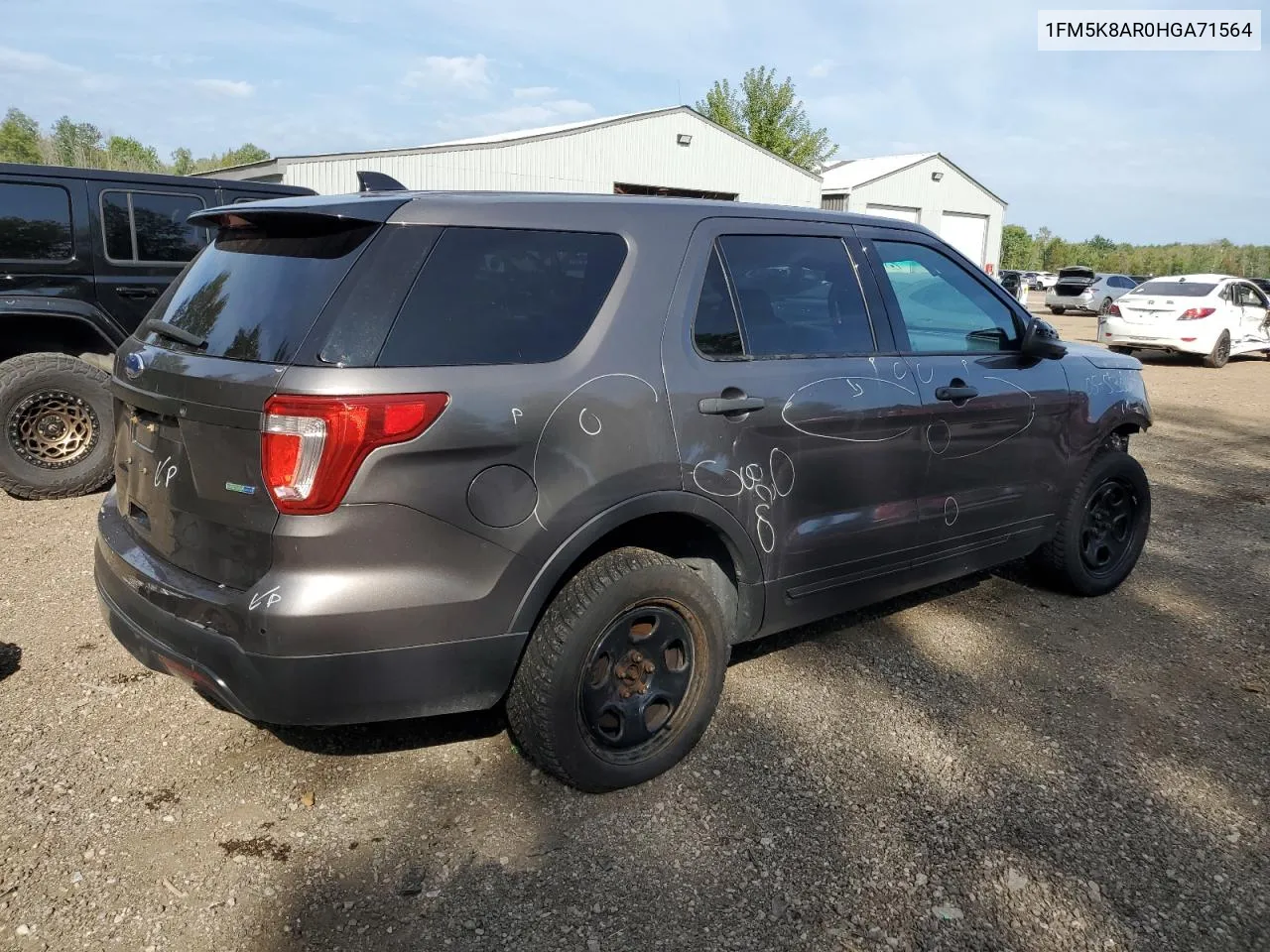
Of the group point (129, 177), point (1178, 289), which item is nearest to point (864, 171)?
point (1178, 289)

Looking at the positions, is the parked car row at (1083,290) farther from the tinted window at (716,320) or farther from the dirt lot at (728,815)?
→ the tinted window at (716,320)

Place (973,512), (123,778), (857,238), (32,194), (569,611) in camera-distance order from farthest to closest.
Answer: (32,194), (973,512), (857,238), (123,778), (569,611)

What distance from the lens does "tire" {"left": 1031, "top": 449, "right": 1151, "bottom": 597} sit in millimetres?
4566

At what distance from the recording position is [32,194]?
6.11 meters

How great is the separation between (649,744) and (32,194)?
221 inches

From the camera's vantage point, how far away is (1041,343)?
4.09 m

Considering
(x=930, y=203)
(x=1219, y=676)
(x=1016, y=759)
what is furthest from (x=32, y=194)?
(x=930, y=203)

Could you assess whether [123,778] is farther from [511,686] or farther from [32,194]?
[32,194]

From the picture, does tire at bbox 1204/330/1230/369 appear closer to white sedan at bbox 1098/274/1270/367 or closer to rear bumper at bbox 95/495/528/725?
white sedan at bbox 1098/274/1270/367

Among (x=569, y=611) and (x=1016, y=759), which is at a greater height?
(x=569, y=611)

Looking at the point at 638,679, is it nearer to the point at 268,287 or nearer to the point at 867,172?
the point at 268,287

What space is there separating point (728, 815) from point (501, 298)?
1680 mm

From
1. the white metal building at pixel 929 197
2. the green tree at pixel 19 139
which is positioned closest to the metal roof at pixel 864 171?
the white metal building at pixel 929 197

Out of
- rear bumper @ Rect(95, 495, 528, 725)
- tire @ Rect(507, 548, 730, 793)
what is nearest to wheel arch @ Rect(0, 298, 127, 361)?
rear bumper @ Rect(95, 495, 528, 725)
